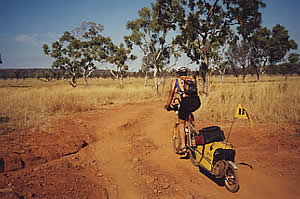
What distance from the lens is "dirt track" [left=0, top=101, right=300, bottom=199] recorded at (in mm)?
2873

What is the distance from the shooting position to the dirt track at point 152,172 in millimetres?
2873

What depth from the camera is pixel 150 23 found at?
18203mm

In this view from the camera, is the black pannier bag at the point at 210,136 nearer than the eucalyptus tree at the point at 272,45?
Yes

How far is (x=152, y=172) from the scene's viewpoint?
3.64 metres

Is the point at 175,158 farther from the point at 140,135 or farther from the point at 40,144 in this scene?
the point at 40,144

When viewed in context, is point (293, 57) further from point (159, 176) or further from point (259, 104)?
point (159, 176)

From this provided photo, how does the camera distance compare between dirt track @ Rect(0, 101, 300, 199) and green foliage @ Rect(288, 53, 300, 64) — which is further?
green foliage @ Rect(288, 53, 300, 64)

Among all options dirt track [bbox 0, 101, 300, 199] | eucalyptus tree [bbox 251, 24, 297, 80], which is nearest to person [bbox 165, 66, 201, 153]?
dirt track [bbox 0, 101, 300, 199]

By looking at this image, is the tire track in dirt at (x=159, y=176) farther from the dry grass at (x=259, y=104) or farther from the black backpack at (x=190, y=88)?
the dry grass at (x=259, y=104)

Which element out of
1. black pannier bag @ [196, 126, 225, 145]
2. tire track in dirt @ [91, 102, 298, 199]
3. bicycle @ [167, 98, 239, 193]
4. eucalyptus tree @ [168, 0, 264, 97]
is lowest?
tire track in dirt @ [91, 102, 298, 199]

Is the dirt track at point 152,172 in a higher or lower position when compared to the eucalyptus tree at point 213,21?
lower

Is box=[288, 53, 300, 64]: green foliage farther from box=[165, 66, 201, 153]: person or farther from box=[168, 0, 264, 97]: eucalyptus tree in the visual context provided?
box=[165, 66, 201, 153]: person

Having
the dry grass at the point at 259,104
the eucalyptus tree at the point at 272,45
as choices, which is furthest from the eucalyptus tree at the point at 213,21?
the eucalyptus tree at the point at 272,45

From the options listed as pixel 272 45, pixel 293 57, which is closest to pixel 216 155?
pixel 272 45
